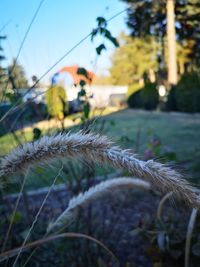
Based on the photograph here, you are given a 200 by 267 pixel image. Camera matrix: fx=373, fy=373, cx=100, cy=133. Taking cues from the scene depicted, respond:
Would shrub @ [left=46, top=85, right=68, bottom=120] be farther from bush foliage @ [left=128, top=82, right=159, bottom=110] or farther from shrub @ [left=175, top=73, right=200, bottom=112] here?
bush foliage @ [left=128, top=82, right=159, bottom=110]

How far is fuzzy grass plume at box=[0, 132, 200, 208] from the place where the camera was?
662 millimetres

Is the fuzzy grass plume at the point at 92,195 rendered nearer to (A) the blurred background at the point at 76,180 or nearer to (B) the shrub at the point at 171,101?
(A) the blurred background at the point at 76,180

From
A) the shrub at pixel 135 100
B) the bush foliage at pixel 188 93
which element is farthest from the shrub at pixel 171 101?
the shrub at pixel 135 100

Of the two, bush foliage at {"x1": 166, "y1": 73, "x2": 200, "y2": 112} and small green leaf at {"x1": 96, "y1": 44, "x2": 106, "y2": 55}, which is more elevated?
small green leaf at {"x1": 96, "y1": 44, "x2": 106, "y2": 55}

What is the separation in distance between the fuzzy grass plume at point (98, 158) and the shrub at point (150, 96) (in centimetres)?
2155

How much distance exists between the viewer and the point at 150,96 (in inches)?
872

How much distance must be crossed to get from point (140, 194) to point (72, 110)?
1.17 m

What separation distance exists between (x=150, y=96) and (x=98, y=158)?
21777 millimetres

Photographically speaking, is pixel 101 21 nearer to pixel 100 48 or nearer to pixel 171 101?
pixel 100 48

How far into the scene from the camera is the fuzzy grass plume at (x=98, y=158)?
66 cm

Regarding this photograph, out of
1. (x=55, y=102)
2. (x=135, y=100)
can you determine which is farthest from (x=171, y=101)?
(x=55, y=102)

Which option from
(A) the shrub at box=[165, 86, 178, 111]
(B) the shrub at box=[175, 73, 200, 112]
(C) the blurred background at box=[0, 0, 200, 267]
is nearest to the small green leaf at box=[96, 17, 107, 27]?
(C) the blurred background at box=[0, 0, 200, 267]

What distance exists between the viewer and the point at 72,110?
146 inches

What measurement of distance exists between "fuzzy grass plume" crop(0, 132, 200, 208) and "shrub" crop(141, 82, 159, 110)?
849 inches
